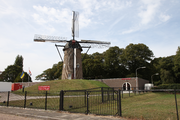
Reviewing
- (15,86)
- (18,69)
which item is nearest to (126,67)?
(15,86)

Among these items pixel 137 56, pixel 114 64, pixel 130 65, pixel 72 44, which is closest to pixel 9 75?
pixel 72 44

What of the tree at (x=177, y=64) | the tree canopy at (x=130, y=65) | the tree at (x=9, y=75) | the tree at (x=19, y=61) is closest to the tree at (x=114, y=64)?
the tree canopy at (x=130, y=65)

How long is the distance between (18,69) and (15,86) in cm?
3822

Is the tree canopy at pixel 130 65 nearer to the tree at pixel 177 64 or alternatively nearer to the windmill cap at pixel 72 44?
the tree at pixel 177 64

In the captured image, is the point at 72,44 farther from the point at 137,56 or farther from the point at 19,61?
the point at 19,61

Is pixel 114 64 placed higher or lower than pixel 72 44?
lower

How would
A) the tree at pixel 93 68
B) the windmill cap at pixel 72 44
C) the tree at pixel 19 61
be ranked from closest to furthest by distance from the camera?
the windmill cap at pixel 72 44 < the tree at pixel 93 68 < the tree at pixel 19 61

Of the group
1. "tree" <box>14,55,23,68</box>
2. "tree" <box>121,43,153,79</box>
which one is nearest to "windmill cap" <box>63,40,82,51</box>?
"tree" <box>121,43,153,79</box>

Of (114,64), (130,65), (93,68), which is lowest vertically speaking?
(93,68)

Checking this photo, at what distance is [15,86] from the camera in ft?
146

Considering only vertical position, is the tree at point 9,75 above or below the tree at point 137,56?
below

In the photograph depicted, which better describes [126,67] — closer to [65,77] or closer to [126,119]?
[65,77]

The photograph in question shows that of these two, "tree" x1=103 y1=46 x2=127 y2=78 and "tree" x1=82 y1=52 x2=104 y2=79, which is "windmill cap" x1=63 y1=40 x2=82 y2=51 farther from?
"tree" x1=103 y1=46 x2=127 y2=78

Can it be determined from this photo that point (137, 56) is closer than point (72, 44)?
No
